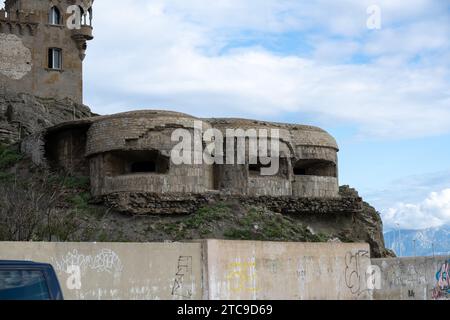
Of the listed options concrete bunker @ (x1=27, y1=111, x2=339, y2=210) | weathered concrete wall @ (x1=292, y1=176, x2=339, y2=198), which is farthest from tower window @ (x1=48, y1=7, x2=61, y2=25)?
weathered concrete wall @ (x1=292, y1=176, x2=339, y2=198)

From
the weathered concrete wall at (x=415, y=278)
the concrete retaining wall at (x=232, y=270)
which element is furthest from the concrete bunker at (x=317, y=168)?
the concrete retaining wall at (x=232, y=270)

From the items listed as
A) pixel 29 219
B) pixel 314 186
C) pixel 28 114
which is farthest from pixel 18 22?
pixel 29 219

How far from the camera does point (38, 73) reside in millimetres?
45719

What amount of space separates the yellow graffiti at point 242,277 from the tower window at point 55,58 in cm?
2946

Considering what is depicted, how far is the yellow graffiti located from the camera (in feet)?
62.2

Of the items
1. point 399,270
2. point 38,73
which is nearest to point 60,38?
point 38,73

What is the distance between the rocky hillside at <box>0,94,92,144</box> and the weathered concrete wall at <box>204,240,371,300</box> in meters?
21.7

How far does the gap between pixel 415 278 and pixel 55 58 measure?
90.0ft

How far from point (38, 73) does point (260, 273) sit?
94.8 feet

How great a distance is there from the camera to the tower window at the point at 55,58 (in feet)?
152

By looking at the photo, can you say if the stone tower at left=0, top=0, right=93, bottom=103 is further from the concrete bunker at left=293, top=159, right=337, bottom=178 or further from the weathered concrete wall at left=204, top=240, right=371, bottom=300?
the weathered concrete wall at left=204, top=240, right=371, bottom=300

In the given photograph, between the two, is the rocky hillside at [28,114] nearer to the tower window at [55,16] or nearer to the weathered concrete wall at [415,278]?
the tower window at [55,16]

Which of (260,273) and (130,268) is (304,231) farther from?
(130,268)

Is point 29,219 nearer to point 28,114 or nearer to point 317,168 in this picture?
point 317,168
